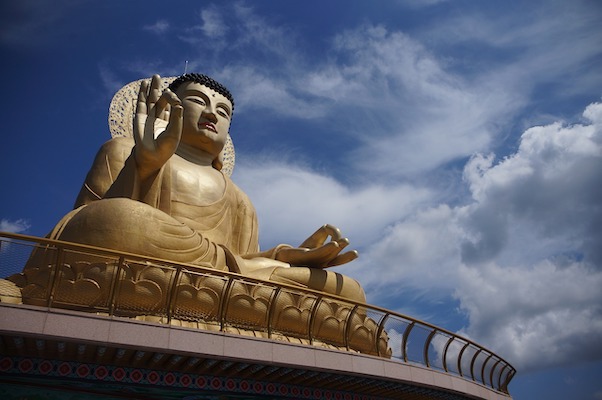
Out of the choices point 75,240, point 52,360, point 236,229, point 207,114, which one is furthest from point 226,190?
point 52,360

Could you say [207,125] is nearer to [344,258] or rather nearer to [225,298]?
[344,258]

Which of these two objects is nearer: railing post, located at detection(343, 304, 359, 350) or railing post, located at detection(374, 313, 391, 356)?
railing post, located at detection(343, 304, 359, 350)

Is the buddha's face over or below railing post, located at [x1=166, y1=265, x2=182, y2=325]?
over

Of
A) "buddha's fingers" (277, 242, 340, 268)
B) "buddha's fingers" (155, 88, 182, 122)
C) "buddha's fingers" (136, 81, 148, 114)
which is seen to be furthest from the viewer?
"buddha's fingers" (277, 242, 340, 268)

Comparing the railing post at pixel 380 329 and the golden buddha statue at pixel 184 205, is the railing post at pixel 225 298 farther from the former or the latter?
the railing post at pixel 380 329

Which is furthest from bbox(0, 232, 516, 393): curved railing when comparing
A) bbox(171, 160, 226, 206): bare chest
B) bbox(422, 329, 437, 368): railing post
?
bbox(171, 160, 226, 206): bare chest

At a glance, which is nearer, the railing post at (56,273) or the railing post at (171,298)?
the railing post at (56,273)

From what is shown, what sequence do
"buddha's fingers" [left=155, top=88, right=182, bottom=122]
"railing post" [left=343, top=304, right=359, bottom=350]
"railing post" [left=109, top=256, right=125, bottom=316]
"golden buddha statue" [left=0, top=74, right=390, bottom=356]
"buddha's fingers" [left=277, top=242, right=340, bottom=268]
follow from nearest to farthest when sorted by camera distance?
"railing post" [left=109, top=256, right=125, bottom=316] → "golden buddha statue" [left=0, top=74, right=390, bottom=356] → "railing post" [left=343, top=304, right=359, bottom=350] → "buddha's fingers" [left=155, top=88, right=182, bottom=122] → "buddha's fingers" [left=277, top=242, right=340, bottom=268]

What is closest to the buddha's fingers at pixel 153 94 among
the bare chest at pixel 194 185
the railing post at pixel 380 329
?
the bare chest at pixel 194 185

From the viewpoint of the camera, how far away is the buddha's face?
10.6m

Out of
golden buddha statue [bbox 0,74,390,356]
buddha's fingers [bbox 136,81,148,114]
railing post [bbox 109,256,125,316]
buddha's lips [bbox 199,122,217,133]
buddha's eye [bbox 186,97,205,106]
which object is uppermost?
buddha's eye [bbox 186,97,205,106]

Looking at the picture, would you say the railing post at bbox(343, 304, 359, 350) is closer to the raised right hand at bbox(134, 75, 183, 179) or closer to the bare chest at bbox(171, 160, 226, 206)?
the raised right hand at bbox(134, 75, 183, 179)

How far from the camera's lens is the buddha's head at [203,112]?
1059cm

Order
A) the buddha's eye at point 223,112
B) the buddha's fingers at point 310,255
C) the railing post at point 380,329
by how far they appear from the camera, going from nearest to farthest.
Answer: the railing post at point 380,329 < the buddha's fingers at point 310,255 < the buddha's eye at point 223,112
